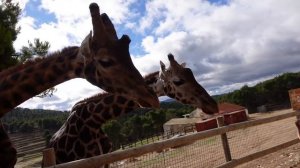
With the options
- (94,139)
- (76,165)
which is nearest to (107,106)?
(94,139)

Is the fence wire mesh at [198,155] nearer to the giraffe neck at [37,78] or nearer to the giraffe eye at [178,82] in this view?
the giraffe eye at [178,82]

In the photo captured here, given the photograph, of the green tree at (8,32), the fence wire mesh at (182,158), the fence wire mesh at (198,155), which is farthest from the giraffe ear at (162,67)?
the green tree at (8,32)

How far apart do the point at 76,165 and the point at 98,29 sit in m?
1.23

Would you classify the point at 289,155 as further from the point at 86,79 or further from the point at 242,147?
the point at 86,79

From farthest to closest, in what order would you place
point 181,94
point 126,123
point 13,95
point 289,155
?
point 126,123, point 289,155, point 181,94, point 13,95

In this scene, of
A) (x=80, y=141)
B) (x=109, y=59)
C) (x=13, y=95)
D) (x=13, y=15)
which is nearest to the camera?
(x=109, y=59)

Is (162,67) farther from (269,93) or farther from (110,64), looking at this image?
(269,93)

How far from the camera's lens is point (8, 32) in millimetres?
10719

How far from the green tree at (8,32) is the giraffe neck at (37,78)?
25.1 feet

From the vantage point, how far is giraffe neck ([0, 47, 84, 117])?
3148mm

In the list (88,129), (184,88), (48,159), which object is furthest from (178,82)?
(48,159)

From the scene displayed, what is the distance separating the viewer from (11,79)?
10.8 feet

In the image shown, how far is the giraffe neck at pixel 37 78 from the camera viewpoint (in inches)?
124

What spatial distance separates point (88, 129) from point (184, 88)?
1.44 metres
